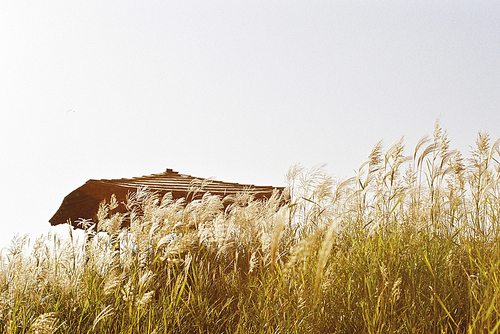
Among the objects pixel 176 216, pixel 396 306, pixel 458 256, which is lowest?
pixel 396 306

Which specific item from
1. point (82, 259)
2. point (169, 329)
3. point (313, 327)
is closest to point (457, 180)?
point (313, 327)

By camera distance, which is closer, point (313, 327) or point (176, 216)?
point (313, 327)

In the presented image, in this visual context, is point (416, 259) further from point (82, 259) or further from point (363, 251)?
point (82, 259)

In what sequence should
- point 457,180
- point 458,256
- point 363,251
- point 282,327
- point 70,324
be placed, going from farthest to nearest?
1. point 457,180
2. point 458,256
3. point 363,251
4. point 70,324
5. point 282,327

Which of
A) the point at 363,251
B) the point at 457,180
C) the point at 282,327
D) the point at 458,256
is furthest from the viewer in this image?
the point at 457,180

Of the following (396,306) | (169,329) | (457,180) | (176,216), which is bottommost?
(169,329)

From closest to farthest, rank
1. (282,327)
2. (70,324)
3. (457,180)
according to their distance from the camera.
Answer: (282,327), (70,324), (457,180)

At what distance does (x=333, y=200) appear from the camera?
2182 millimetres

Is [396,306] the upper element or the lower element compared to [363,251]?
lower

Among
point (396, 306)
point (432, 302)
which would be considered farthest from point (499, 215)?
point (396, 306)

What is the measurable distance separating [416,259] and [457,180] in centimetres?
112

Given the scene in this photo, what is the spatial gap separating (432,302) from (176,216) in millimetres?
1283

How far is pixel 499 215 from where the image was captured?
1982 mm

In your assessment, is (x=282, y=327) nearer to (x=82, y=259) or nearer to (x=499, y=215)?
(x=82, y=259)
